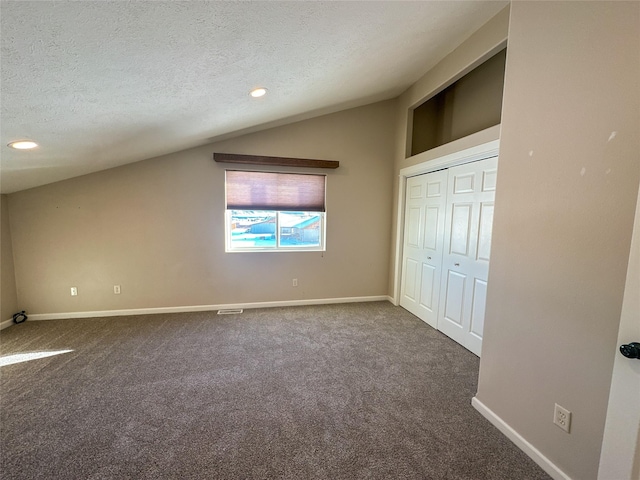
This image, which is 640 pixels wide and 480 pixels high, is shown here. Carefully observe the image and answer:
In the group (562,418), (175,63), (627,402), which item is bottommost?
(562,418)

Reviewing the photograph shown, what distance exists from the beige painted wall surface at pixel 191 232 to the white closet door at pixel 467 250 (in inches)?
50.1

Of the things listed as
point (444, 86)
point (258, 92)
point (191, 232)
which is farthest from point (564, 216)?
point (191, 232)

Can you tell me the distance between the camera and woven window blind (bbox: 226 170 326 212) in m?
3.64

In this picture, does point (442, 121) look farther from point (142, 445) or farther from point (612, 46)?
point (142, 445)

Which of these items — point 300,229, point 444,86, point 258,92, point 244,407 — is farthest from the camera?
point 300,229

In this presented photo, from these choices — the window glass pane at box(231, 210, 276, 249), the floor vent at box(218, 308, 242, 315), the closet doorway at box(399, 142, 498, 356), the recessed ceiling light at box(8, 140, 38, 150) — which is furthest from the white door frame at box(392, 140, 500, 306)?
the recessed ceiling light at box(8, 140, 38, 150)

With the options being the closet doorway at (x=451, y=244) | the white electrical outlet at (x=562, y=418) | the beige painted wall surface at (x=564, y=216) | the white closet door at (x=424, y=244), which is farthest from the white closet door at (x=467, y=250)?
the white electrical outlet at (x=562, y=418)

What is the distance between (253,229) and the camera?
3836 millimetres

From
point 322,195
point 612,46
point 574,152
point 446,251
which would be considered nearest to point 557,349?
point 574,152

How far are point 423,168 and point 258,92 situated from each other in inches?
84.7

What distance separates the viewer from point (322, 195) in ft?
12.8

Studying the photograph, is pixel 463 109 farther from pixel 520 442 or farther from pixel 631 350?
pixel 520 442

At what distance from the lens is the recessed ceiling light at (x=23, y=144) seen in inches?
75.1

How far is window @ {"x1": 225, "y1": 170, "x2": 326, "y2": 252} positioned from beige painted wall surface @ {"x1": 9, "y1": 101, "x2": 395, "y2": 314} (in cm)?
14
